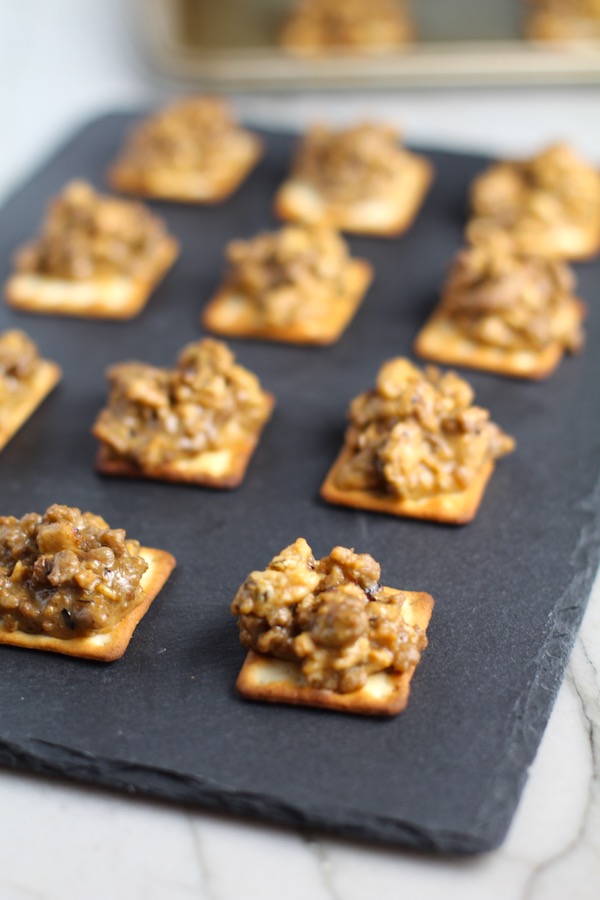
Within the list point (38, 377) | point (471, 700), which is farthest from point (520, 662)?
point (38, 377)

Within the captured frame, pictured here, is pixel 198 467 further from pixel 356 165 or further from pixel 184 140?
pixel 184 140

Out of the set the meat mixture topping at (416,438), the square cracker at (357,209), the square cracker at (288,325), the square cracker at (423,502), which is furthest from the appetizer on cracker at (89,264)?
the square cracker at (423,502)

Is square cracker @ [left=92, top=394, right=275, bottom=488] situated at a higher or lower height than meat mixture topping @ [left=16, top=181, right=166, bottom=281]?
lower

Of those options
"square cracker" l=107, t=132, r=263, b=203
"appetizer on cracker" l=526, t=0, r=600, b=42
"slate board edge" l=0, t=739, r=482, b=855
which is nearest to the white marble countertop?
"slate board edge" l=0, t=739, r=482, b=855

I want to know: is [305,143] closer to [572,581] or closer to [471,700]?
[572,581]

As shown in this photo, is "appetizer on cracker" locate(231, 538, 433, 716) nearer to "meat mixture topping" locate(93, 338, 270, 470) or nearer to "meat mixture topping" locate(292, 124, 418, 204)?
"meat mixture topping" locate(93, 338, 270, 470)

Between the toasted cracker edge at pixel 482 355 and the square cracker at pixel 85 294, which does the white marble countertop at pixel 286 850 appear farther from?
the square cracker at pixel 85 294

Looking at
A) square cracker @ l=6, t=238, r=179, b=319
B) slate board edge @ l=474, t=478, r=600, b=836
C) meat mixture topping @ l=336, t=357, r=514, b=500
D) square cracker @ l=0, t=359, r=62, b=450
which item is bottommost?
slate board edge @ l=474, t=478, r=600, b=836
